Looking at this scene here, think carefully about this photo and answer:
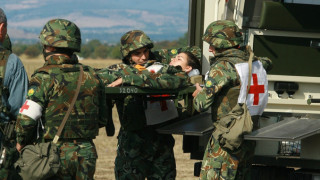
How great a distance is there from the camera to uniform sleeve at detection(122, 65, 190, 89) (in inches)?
261

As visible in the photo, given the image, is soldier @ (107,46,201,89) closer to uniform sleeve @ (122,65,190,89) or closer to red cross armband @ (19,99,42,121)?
uniform sleeve @ (122,65,190,89)

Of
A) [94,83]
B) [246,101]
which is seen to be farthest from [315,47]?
[94,83]

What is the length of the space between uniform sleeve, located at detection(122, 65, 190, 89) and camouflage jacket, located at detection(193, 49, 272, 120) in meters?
0.28

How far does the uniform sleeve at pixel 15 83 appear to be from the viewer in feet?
19.8

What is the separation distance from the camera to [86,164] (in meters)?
6.16

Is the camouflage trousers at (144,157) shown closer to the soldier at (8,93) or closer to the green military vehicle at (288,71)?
the green military vehicle at (288,71)

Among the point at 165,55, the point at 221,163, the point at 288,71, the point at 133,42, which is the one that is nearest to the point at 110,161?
the point at 165,55

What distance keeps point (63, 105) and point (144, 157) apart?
1.65 metres

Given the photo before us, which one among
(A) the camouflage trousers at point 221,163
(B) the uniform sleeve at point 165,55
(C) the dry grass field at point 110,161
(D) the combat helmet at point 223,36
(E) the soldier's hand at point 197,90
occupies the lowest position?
(C) the dry grass field at point 110,161

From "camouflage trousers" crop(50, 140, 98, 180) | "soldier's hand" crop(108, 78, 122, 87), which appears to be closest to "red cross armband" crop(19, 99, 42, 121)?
"camouflage trousers" crop(50, 140, 98, 180)

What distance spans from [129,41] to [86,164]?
1391mm

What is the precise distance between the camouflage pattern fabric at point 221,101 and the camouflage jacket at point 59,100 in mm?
914

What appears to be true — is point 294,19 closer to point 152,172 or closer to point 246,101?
point 246,101

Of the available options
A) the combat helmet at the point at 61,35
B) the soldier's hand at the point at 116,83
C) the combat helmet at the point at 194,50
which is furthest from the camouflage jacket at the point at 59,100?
the combat helmet at the point at 194,50
